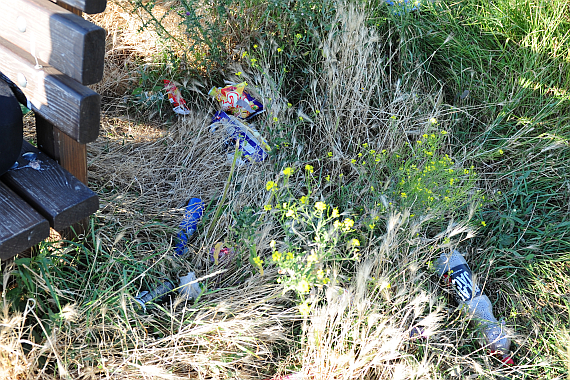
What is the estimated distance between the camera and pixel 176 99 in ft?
8.97

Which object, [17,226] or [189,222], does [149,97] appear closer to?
[189,222]

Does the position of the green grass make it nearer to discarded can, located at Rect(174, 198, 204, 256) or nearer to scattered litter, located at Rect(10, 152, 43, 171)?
discarded can, located at Rect(174, 198, 204, 256)

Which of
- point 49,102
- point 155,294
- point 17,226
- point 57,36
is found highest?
point 57,36

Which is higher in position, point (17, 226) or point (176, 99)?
point (17, 226)

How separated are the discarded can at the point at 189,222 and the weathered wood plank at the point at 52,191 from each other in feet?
1.81

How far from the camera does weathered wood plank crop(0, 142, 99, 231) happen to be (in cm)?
146

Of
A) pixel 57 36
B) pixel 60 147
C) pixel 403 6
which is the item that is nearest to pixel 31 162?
pixel 60 147

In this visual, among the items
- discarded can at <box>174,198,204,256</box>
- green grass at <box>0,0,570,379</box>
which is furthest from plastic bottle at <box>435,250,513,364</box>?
discarded can at <box>174,198,204,256</box>

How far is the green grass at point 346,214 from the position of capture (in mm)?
1582

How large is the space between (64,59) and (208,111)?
48.5 inches

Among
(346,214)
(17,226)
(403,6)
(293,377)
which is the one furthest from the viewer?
(403,6)

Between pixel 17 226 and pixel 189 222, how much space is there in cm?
85

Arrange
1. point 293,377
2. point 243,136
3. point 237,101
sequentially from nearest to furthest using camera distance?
point 293,377 → point 243,136 → point 237,101

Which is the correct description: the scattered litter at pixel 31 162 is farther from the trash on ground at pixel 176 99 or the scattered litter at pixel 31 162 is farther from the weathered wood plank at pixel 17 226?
the trash on ground at pixel 176 99
